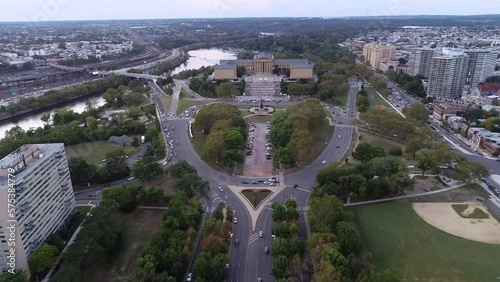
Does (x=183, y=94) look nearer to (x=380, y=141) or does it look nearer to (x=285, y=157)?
(x=285, y=157)

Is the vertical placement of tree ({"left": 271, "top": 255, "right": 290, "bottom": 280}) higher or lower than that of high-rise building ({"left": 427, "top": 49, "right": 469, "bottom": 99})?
lower

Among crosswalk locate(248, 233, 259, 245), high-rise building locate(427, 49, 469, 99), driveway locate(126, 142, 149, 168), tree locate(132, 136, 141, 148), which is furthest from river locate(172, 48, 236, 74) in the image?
crosswalk locate(248, 233, 259, 245)

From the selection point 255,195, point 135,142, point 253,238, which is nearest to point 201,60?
point 135,142

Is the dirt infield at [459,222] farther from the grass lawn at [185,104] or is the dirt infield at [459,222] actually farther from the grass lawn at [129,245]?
the grass lawn at [185,104]

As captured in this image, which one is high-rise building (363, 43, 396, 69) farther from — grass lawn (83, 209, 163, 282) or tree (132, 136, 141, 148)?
grass lawn (83, 209, 163, 282)

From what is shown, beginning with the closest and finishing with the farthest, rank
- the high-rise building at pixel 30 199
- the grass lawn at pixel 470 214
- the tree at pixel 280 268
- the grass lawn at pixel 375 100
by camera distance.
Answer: the tree at pixel 280 268
the high-rise building at pixel 30 199
the grass lawn at pixel 470 214
the grass lawn at pixel 375 100

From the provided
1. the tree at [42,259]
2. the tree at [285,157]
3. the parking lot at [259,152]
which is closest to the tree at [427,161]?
the tree at [285,157]
